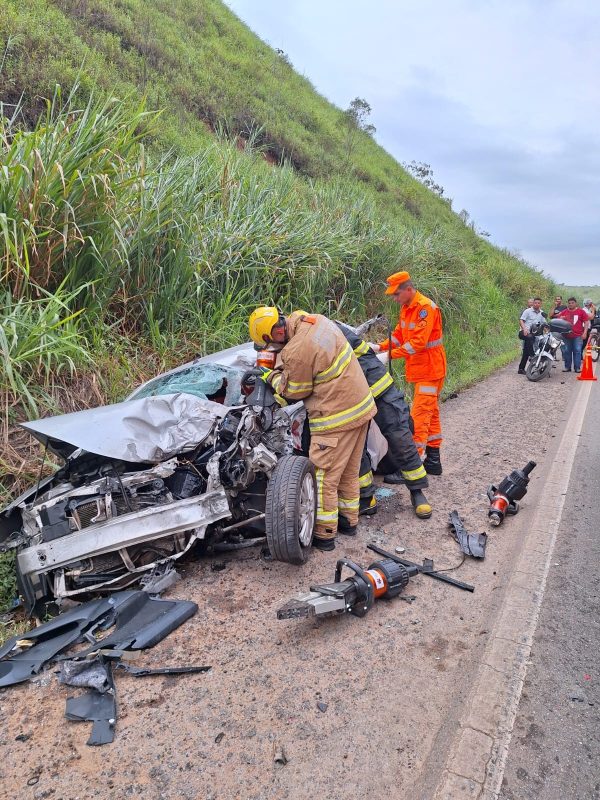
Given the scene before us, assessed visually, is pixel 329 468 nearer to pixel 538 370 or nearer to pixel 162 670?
pixel 162 670

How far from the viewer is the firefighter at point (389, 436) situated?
4148 millimetres

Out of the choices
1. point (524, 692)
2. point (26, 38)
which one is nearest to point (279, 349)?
point (524, 692)

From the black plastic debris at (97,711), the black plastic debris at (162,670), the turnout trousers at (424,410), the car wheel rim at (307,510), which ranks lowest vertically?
the black plastic debris at (97,711)

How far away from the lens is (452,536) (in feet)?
12.4

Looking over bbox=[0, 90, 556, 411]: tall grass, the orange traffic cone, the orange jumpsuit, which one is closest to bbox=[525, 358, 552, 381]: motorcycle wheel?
the orange traffic cone

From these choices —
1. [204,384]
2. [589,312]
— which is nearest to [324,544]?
[204,384]

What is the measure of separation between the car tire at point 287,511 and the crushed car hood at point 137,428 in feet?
1.68

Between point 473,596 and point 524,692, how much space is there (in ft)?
2.44

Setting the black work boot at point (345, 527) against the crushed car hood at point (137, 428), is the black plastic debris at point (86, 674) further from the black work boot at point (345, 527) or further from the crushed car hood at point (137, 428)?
the black work boot at point (345, 527)

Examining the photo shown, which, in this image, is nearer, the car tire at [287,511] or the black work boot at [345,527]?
the car tire at [287,511]

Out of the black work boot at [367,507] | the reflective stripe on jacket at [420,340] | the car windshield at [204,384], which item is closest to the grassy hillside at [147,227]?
the car windshield at [204,384]

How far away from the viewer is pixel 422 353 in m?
4.89

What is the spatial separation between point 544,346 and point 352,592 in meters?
9.06

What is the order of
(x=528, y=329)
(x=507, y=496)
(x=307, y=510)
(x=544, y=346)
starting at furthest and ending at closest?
(x=528, y=329) < (x=544, y=346) < (x=507, y=496) < (x=307, y=510)
